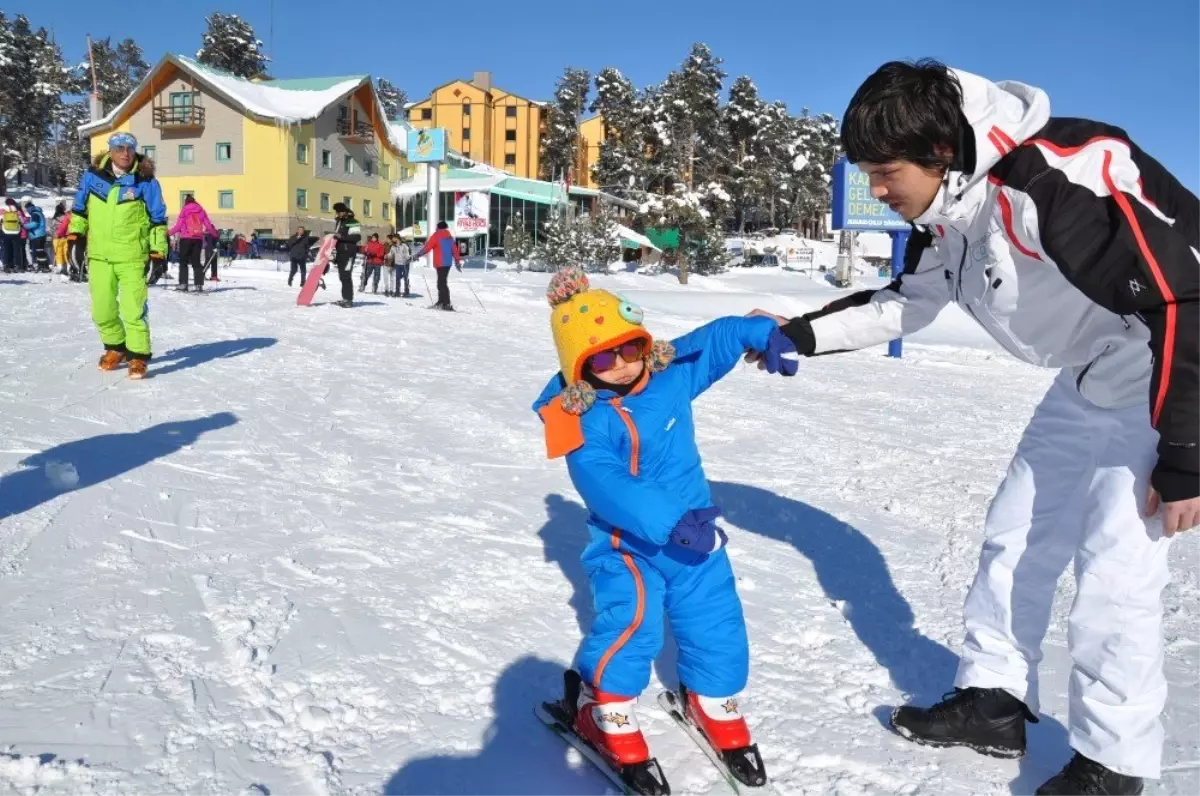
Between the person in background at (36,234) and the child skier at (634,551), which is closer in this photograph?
the child skier at (634,551)

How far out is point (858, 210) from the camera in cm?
1238

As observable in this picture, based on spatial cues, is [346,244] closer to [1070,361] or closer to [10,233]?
[10,233]

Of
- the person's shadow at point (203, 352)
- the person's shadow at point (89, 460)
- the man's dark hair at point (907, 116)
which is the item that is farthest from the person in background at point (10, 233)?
the man's dark hair at point (907, 116)

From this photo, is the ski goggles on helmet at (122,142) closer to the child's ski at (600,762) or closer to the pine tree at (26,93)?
the child's ski at (600,762)

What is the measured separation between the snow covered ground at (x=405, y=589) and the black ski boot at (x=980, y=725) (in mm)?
46

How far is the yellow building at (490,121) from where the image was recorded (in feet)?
213

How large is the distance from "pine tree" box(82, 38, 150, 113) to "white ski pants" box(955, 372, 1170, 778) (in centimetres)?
6799

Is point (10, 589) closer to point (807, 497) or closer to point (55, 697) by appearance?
point (55, 697)

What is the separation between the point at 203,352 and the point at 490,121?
60.5 metres

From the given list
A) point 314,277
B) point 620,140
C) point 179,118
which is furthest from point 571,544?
point 620,140

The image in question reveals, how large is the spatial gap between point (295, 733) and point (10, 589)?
5.01 ft

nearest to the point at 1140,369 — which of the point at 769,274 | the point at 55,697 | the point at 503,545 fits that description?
the point at 503,545

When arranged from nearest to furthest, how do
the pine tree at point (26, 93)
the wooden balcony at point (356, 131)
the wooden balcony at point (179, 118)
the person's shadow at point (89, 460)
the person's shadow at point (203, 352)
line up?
the person's shadow at point (89, 460) < the person's shadow at point (203, 352) < the wooden balcony at point (179, 118) < the wooden balcony at point (356, 131) < the pine tree at point (26, 93)

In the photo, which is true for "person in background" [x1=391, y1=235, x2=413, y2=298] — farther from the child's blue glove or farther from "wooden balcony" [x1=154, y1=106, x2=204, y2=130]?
"wooden balcony" [x1=154, y1=106, x2=204, y2=130]
